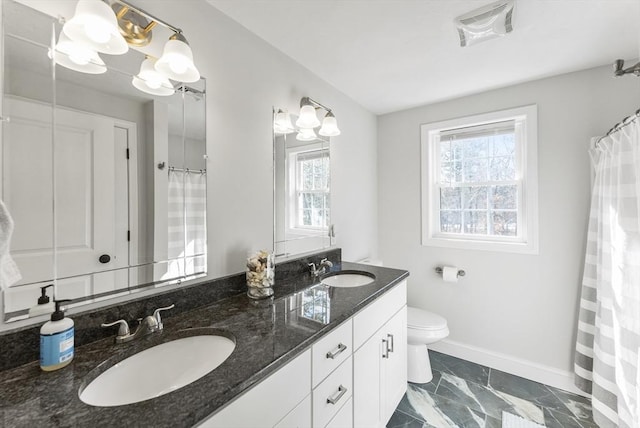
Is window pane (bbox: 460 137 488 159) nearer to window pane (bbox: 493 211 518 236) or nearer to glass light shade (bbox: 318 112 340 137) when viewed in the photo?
window pane (bbox: 493 211 518 236)

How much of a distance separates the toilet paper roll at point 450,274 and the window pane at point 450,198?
57cm

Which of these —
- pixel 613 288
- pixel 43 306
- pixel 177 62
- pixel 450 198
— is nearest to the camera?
pixel 43 306

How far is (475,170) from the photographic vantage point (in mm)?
2416

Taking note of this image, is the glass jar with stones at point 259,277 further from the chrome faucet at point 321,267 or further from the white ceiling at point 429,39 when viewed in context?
the white ceiling at point 429,39

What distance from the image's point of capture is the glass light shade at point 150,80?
1057mm

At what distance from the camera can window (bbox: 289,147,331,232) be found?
1792 millimetres

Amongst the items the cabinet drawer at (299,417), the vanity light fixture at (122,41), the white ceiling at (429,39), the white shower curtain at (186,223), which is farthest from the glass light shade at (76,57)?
the cabinet drawer at (299,417)

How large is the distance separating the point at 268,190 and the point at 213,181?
0.36 m

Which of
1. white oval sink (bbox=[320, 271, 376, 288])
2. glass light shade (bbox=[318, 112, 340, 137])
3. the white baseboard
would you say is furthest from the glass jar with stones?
the white baseboard

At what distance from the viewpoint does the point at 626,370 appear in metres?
1.37

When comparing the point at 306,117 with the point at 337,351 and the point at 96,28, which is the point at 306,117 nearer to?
the point at 96,28

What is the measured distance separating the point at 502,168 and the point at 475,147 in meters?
0.30

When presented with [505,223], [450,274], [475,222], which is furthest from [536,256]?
[450,274]

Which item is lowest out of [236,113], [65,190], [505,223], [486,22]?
[505,223]
